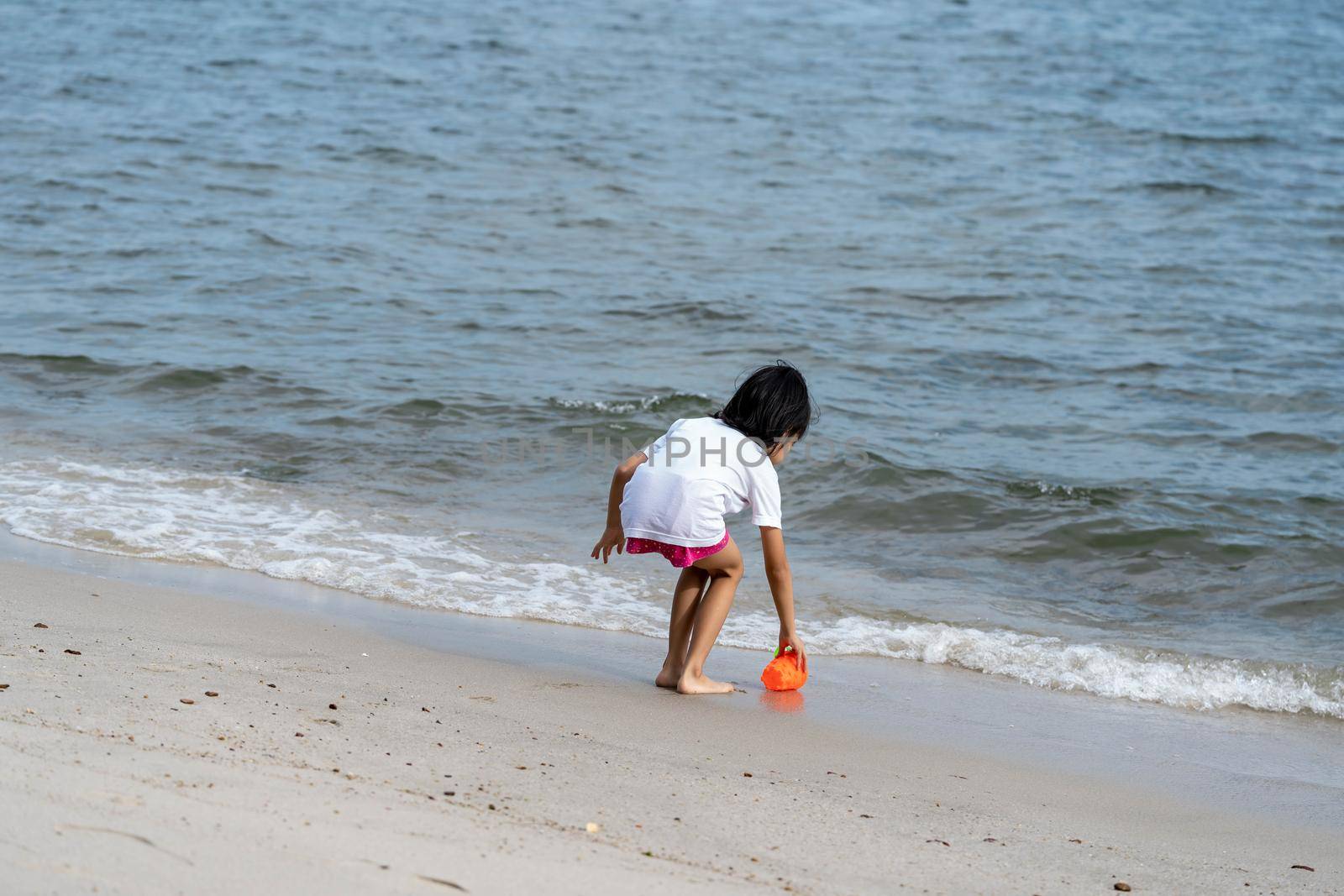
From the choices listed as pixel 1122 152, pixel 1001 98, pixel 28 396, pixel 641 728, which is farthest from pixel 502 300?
pixel 1001 98

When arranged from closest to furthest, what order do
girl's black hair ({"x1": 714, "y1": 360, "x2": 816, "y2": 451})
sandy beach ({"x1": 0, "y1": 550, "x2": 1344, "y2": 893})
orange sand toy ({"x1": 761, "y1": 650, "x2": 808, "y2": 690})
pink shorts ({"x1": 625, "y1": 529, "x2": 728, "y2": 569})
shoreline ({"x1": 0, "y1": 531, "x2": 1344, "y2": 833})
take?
sandy beach ({"x1": 0, "y1": 550, "x2": 1344, "y2": 893}) < shoreline ({"x1": 0, "y1": 531, "x2": 1344, "y2": 833}) < girl's black hair ({"x1": 714, "y1": 360, "x2": 816, "y2": 451}) < pink shorts ({"x1": 625, "y1": 529, "x2": 728, "y2": 569}) < orange sand toy ({"x1": 761, "y1": 650, "x2": 808, "y2": 690})

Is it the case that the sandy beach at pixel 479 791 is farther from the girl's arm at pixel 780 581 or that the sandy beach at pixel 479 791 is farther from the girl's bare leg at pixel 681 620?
the girl's arm at pixel 780 581

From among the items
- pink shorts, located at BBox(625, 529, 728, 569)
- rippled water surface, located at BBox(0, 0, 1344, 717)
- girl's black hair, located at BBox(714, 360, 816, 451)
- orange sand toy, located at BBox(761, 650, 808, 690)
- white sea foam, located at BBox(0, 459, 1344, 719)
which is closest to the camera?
girl's black hair, located at BBox(714, 360, 816, 451)

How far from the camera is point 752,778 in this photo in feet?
10.7

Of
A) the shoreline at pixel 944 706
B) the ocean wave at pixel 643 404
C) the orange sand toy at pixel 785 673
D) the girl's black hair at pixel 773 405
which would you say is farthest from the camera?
the ocean wave at pixel 643 404

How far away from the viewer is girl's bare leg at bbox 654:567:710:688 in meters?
4.15

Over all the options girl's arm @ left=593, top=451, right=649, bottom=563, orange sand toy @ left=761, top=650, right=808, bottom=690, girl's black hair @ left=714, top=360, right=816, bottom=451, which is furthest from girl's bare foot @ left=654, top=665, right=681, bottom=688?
girl's black hair @ left=714, top=360, right=816, bottom=451

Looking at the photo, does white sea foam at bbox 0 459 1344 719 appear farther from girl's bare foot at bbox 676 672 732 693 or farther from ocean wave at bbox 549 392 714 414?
ocean wave at bbox 549 392 714 414

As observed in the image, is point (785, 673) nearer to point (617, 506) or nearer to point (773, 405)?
point (617, 506)

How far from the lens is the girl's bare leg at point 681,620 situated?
13.6 ft

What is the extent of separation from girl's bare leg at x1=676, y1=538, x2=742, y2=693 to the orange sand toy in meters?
0.14

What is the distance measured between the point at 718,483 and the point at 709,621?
0.51 meters

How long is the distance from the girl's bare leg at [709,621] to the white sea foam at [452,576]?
762 millimetres

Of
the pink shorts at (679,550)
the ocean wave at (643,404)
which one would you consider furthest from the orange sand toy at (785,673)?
the ocean wave at (643,404)
